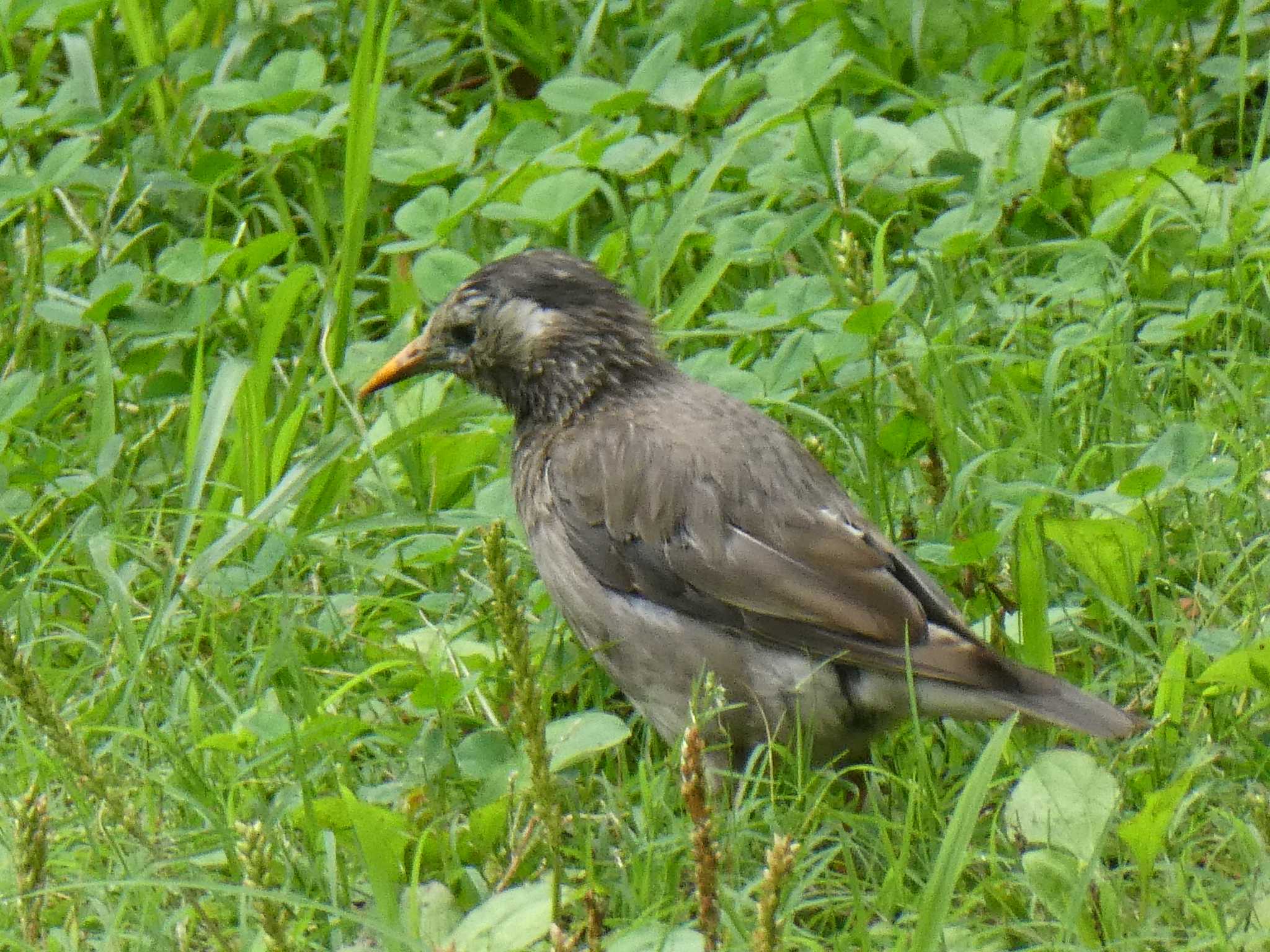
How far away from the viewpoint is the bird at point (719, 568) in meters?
4.43

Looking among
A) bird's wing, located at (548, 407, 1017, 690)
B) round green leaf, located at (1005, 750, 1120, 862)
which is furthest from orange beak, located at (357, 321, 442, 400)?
round green leaf, located at (1005, 750, 1120, 862)

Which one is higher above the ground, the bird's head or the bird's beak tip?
the bird's head

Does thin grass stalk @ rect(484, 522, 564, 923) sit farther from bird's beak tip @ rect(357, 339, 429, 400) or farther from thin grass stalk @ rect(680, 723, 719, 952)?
bird's beak tip @ rect(357, 339, 429, 400)

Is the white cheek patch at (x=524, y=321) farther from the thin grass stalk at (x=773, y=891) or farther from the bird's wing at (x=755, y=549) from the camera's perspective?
the thin grass stalk at (x=773, y=891)

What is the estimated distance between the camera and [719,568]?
467 cm

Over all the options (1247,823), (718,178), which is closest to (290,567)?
(718,178)

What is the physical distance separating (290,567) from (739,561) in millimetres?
1337

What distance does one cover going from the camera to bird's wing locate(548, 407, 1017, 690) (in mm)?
4480

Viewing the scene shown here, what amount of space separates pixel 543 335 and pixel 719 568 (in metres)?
0.92

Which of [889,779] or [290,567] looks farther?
[290,567]

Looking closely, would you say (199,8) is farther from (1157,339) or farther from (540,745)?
(540,745)

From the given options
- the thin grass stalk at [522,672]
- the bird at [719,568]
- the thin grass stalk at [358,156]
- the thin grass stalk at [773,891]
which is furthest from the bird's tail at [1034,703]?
the thin grass stalk at [358,156]

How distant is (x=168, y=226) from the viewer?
6.95m

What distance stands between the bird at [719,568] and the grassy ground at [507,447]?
17cm
